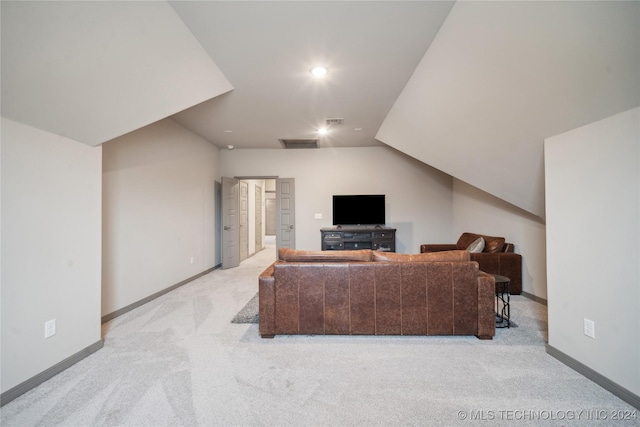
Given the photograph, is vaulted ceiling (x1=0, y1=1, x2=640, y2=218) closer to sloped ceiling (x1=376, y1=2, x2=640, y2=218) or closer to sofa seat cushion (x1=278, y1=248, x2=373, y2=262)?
sloped ceiling (x1=376, y1=2, x2=640, y2=218)

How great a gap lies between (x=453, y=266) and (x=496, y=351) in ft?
2.46

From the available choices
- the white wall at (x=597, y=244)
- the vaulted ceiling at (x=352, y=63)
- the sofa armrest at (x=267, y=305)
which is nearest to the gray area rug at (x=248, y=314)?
the sofa armrest at (x=267, y=305)

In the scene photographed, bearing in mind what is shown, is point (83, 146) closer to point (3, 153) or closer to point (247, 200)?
point (3, 153)

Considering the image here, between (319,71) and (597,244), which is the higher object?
(319,71)

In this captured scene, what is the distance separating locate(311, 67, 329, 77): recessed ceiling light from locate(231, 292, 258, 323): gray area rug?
2.67 meters

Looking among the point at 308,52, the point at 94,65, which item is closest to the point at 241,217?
the point at 308,52

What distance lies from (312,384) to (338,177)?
182 inches

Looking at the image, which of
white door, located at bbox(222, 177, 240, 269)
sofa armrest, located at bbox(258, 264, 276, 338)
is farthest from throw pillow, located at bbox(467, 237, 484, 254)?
white door, located at bbox(222, 177, 240, 269)

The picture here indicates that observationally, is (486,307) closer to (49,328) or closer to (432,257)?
(432,257)

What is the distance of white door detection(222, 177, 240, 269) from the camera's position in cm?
557

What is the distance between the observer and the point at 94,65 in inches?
69.4

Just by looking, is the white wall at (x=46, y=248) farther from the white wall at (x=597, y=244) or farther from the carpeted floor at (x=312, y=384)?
the white wall at (x=597, y=244)

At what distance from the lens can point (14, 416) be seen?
1570 millimetres

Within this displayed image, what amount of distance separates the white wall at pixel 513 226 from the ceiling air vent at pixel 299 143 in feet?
10.3
